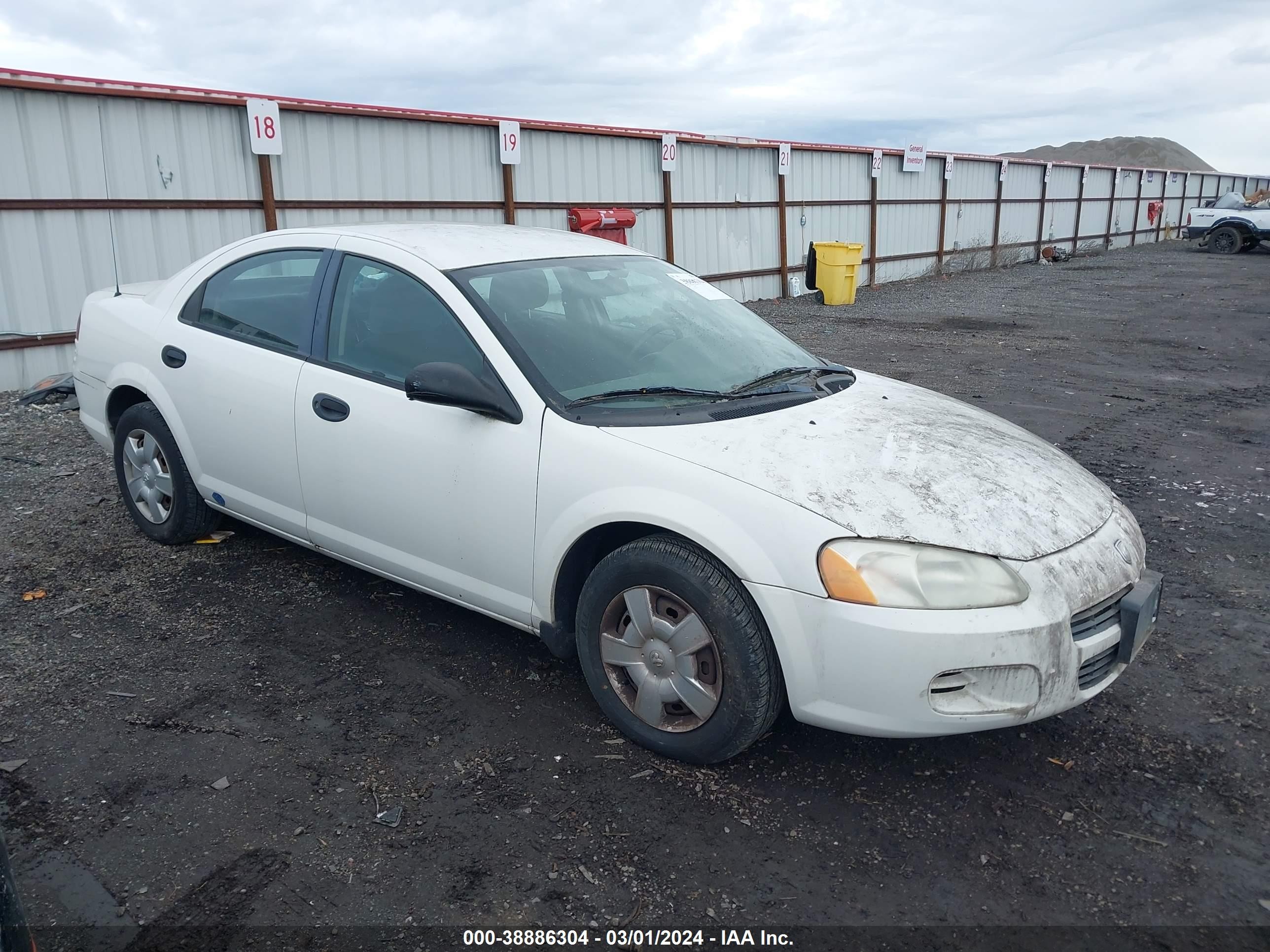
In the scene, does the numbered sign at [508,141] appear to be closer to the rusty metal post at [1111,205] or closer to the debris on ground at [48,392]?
the debris on ground at [48,392]

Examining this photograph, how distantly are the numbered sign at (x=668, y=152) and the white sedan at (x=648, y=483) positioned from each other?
12.2 m


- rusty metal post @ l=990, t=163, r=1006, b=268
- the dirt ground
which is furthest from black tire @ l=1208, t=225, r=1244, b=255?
the dirt ground

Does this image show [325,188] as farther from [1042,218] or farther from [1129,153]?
[1129,153]

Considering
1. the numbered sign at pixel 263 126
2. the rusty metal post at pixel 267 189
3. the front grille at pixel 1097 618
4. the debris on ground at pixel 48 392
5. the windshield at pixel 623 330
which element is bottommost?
the debris on ground at pixel 48 392

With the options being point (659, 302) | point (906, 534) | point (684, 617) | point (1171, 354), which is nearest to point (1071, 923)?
point (906, 534)

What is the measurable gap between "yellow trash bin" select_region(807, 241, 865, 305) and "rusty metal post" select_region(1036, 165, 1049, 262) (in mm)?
15397

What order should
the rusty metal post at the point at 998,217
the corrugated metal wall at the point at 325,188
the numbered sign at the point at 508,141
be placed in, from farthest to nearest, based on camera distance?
the rusty metal post at the point at 998,217 → the numbered sign at the point at 508,141 → the corrugated metal wall at the point at 325,188

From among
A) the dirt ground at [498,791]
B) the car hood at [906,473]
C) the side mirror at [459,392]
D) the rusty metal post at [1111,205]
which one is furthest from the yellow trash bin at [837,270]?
the rusty metal post at [1111,205]

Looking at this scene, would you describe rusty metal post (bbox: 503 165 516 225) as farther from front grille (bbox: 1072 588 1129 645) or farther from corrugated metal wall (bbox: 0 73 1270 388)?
front grille (bbox: 1072 588 1129 645)

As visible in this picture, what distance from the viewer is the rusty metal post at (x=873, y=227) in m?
21.8

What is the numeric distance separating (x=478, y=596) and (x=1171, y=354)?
1110cm

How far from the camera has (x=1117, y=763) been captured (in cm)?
311

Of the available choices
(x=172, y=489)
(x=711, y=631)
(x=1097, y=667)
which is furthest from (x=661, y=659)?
(x=172, y=489)

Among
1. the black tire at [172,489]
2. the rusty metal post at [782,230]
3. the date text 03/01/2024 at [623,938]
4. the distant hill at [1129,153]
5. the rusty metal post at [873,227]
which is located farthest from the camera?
the distant hill at [1129,153]
